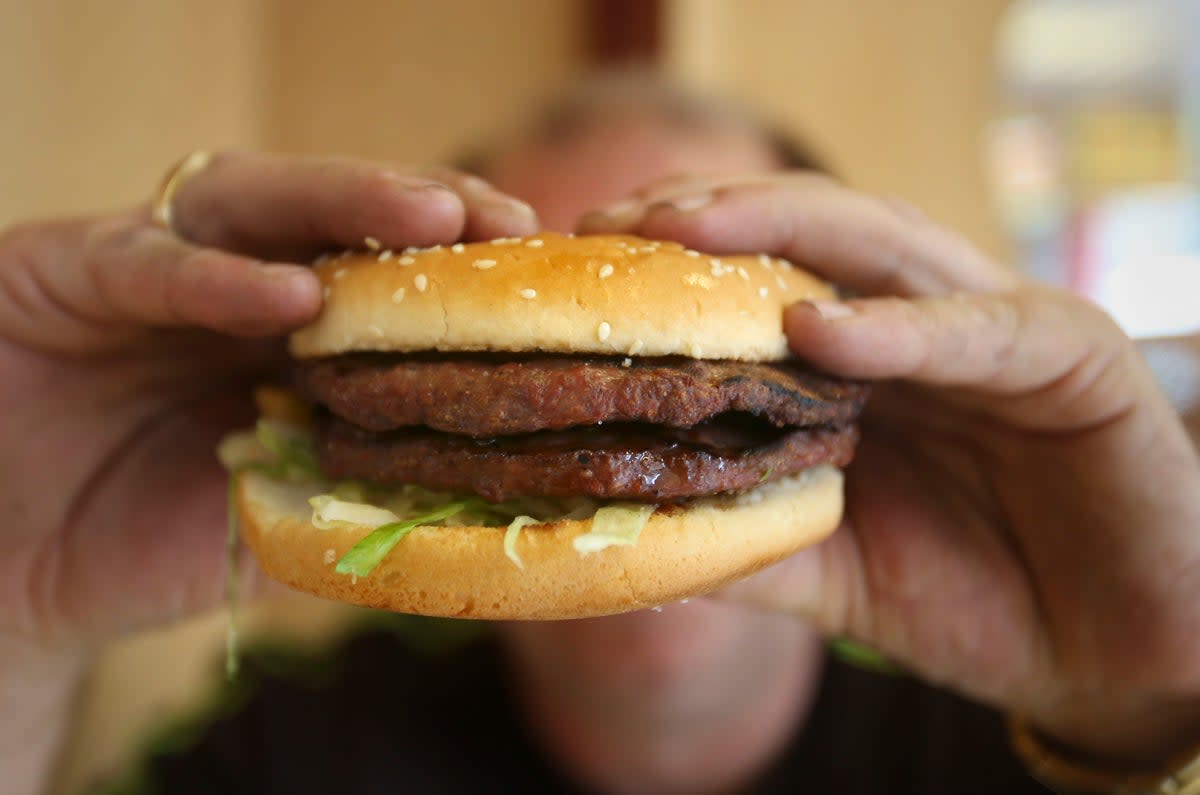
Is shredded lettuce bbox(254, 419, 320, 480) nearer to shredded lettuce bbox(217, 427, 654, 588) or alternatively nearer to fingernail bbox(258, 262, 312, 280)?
shredded lettuce bbox(217, 427, 654, 588)

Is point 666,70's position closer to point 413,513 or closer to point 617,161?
point 617,161

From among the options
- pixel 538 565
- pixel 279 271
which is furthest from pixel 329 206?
pixel 538 565

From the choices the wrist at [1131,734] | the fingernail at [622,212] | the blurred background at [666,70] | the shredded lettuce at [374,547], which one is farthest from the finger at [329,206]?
the wrist at [1131,734]

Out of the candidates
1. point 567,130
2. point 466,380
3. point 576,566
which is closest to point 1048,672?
point 576,566

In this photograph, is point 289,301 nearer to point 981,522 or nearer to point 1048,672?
point 981,522

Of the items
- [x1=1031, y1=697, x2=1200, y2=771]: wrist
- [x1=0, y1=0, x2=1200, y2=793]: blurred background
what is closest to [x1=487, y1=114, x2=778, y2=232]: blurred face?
[x1=0, y1=0, x2=1200, y2=793]: blurred background

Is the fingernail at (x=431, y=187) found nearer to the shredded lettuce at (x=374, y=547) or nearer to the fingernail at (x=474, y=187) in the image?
the fingernail at (x=474, y=187)
